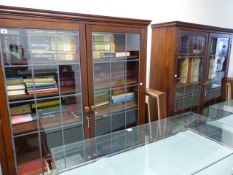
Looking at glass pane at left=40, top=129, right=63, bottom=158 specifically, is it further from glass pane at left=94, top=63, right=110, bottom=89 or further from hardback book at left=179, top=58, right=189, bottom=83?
hardback book at left=179, top=58, right=189, bottom=83

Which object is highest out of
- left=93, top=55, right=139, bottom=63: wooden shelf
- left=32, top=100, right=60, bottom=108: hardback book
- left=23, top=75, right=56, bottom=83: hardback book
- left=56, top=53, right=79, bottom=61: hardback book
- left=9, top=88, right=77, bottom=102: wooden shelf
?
left=56, top=53, right=79, bottom=61: hardback book

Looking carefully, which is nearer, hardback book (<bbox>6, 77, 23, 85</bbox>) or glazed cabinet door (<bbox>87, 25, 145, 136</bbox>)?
hardback book (<bbox>6, 77, 23, 85</bbox>)

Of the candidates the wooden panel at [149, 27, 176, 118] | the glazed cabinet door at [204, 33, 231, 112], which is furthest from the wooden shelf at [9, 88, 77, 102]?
the glazed cabinet door at [204, 33, 231, 112]

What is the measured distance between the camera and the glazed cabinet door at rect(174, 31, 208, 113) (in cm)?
209

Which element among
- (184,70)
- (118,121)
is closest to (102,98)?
(118,121)

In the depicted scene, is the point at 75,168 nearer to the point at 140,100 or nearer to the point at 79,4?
the point at 140,100

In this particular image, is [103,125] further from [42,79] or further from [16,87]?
[16,87]

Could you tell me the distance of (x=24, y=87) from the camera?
136cm

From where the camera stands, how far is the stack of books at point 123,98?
1841 mm

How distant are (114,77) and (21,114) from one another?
87cm

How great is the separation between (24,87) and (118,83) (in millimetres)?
845

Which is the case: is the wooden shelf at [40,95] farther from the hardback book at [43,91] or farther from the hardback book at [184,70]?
the hardback book at [184,70]

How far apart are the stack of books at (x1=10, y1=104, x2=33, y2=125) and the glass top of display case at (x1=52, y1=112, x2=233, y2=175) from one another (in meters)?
0.34

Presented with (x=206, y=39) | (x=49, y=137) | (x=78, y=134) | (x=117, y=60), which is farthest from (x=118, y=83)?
(x=206, y=39)
